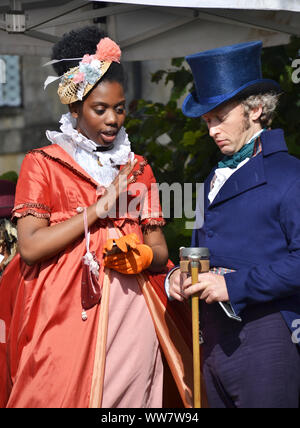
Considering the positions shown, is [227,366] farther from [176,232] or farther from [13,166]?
[13,166]

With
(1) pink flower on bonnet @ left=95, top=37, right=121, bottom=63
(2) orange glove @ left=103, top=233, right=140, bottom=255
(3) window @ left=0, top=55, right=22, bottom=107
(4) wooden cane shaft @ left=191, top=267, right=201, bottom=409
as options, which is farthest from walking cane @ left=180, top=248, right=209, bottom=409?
(3) window @ left=0, top=55, right=22, bottom=107

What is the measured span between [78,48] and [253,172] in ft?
3.14

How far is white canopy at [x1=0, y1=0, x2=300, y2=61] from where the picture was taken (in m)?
4.06

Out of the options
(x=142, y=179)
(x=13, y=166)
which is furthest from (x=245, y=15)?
(x=13, y=166)

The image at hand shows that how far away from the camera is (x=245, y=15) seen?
4059mm

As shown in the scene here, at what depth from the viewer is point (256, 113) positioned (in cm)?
285

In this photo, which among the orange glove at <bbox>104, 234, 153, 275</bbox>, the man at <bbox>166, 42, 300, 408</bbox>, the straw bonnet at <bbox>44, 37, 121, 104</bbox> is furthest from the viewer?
the straw bonnet at <bbox>44, 37, 121, 104</bbox>

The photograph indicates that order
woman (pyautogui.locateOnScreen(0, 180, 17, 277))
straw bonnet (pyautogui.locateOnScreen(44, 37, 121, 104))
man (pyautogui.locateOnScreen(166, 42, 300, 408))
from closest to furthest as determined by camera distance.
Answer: man (pyautogui.locateOnScreen(166, 42, 300, 408)) < straw bonnet (pyautogui.locateOnScreen(44, 37, 121, 104)) < woman (pyautogui.locateOnScreen(0, 180, 17, 277))

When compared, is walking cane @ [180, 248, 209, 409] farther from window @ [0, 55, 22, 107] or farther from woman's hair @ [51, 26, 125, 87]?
window @ [0, 55, 22, 107]

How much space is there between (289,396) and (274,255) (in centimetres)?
50

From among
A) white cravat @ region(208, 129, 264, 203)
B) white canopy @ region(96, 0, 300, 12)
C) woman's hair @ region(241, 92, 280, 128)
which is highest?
white canopy @ region(96, 0, 300, 12)

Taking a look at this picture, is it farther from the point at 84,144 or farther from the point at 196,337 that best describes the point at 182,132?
the point at 196,337

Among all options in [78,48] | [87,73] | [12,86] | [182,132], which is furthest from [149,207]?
[12,86]

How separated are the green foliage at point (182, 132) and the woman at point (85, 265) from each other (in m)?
1.68
